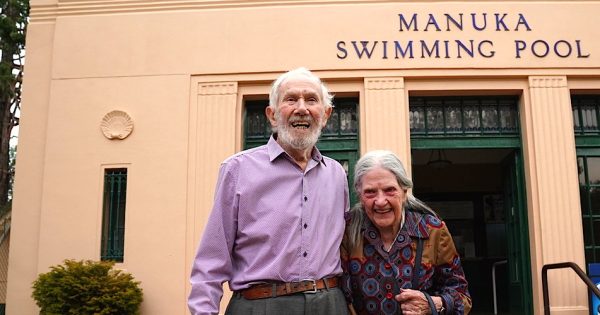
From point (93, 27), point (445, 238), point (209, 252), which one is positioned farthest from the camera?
point (93, 27)

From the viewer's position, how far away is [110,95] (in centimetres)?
747

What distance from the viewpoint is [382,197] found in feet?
8.99

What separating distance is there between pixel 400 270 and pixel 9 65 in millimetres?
13249

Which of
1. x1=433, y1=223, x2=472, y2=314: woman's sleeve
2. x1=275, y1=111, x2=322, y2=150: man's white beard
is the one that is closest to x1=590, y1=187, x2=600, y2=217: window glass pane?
x1=433, y1=223, x2=472, y2=314: woman's sleeve

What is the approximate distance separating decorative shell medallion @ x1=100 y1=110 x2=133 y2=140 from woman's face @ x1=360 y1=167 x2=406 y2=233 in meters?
5.22

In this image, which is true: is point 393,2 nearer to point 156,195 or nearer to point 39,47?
point 156,195

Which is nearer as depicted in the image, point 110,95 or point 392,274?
point 392,274

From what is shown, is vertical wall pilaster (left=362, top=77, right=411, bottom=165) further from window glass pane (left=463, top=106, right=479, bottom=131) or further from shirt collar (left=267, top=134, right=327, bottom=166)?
shirt collar (left=267, top=134, right=327, bottom=166)

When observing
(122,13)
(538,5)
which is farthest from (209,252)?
(538,5)

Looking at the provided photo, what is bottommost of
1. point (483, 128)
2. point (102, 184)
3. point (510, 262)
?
point (510, 262)

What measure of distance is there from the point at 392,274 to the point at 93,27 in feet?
20.9

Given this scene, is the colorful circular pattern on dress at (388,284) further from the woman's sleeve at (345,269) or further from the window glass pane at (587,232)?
the window glass pane at (587,232)

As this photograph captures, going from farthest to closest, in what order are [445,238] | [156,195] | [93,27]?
[93,27] < [156,195] < [445,238]

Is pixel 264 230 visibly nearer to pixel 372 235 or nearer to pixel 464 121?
pixel 372 235
